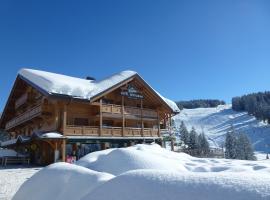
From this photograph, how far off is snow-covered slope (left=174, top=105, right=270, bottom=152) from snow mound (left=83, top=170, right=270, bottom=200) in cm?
7977

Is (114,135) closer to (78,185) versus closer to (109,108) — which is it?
(109,108)

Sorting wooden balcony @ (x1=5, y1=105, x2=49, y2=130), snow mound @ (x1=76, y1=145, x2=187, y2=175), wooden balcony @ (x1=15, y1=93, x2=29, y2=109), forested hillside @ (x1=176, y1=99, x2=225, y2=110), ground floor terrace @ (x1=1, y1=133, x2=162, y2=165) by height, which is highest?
forested hillside @ (x1=176, y1=99, x2=225, y2=110)

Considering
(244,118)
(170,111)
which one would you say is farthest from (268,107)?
(170,111)

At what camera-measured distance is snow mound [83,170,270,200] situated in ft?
7.90

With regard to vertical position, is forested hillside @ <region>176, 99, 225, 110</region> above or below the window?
above

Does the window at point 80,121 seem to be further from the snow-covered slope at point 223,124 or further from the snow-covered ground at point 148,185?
the snow-covered slope at point 223,124

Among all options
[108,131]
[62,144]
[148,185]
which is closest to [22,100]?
[62,144]

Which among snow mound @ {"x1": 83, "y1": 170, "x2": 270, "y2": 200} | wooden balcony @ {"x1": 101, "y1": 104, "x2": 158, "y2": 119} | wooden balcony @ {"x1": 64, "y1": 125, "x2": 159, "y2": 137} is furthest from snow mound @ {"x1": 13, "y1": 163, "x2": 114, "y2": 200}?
wooden balcony @ {"x1": 101, "y1": 104, "x2": 158, "y2": 119}

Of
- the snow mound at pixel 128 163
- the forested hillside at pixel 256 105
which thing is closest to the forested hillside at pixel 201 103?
the forested hillside at pixel 256 105

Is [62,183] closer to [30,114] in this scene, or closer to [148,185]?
[148,185]

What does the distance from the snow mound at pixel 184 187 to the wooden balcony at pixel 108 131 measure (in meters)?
18.3

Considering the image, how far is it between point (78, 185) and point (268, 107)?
108 m

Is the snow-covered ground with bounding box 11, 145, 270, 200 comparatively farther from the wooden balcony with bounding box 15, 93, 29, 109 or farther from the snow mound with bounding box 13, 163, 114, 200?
the wooden balcony with bounding box 15, 93, 29, 109

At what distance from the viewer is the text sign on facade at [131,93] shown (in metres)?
26.0
